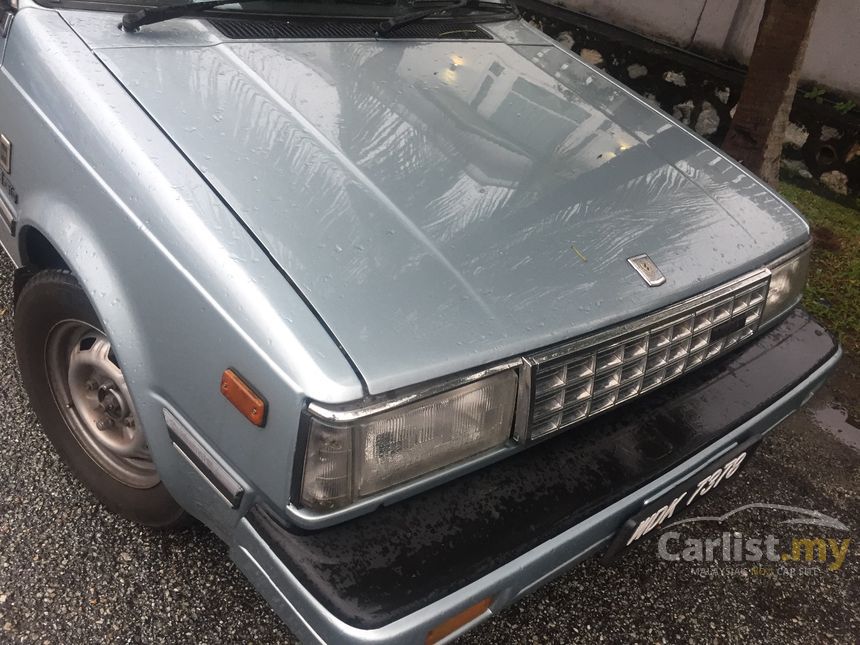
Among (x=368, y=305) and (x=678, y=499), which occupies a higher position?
(x=368, y=305)

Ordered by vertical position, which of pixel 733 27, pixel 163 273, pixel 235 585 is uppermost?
pixel 733 27

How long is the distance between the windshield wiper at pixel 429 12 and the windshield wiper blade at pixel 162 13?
0.53 meters

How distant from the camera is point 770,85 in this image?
3.65 m

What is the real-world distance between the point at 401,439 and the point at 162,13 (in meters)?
1.32

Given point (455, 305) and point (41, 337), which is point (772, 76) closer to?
point (455, 305)

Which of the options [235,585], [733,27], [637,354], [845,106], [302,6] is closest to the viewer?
[637,354]

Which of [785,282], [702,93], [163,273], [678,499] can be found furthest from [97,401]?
[702,93]

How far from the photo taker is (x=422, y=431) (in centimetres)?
138

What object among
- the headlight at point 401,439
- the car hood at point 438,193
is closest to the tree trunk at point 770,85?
the car hood at point 438,193

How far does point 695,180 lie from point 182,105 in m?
1.48

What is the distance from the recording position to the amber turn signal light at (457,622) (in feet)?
4.44

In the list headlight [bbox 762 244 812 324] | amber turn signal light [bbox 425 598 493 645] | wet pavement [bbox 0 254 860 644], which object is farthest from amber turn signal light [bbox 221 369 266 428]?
headlight [bbox 762 244 812 324]

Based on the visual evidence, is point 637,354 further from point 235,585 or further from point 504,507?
point 235,585

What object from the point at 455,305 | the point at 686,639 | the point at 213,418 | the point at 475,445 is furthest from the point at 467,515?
the point at 686,639
